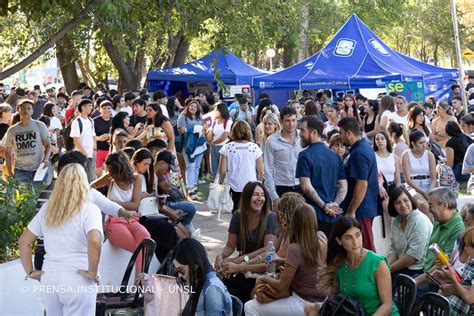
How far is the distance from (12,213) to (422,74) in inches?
572

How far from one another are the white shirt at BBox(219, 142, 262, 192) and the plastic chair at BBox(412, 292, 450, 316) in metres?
5.63

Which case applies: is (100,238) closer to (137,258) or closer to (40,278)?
(40,278)

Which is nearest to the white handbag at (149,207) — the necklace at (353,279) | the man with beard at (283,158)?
the man with beard at (283,158)

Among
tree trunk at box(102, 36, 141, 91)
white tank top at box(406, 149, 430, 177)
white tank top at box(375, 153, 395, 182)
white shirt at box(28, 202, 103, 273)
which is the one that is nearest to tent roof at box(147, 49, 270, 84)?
tree trunk at box(102, 36, 141, 91)

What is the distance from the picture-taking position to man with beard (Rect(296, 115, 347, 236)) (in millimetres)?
9289

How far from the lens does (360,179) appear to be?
9.44 meters

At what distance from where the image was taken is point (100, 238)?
261 inches

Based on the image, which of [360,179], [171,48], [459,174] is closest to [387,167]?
[360,179]

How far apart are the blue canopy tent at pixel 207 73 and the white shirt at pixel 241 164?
13.1 meters

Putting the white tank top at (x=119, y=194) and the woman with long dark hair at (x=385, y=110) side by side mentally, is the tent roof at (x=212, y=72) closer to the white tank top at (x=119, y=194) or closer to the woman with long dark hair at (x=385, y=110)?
the woman with long dark hair at (x=385, y=110)

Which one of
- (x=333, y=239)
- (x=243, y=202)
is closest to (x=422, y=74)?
(x=243, y=202)

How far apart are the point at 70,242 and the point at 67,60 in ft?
78.2

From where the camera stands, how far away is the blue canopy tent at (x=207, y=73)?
25.6 m

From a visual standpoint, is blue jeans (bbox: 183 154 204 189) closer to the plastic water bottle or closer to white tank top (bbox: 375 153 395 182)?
white tank top (bbox: 375 153 395 182)
